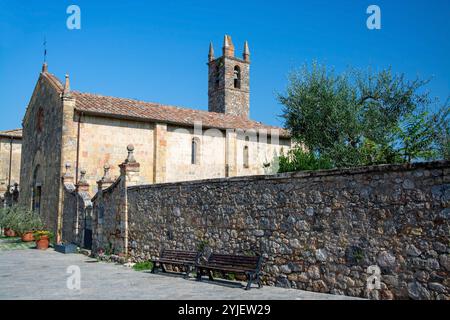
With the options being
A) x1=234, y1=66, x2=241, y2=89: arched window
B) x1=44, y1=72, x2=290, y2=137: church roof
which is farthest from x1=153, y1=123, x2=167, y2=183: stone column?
x1=234, y1=66, x2=241, y2=89: arched window

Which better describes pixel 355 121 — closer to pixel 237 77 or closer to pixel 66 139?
pixel 66 139

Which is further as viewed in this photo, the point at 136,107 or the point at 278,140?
the point at 278,140

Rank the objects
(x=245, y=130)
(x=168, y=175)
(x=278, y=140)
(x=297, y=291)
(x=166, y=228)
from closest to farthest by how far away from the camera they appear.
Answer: (x=297, y=291) < (x=166, y=228) < (x=168, y=175) < (x=245, y=130) < (x=278, y=140)

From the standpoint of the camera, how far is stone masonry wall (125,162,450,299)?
21.1 feet

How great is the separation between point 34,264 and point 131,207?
11.3 ft

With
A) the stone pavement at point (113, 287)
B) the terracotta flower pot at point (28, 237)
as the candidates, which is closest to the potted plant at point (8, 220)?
the terracotta flower pot at point (28, 237)

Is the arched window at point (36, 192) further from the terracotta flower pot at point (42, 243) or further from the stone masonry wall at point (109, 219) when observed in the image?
the stone masonry wall at point (109, 219)

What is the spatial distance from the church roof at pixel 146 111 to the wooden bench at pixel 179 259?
10563 mm

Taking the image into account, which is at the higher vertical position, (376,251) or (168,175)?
(168,175)

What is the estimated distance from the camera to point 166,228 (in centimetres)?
1221

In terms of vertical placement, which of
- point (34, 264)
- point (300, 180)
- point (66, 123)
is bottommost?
point (34, 264)

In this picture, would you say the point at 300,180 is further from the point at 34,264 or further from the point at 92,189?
the point at 92,189

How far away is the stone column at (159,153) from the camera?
21372 mm
